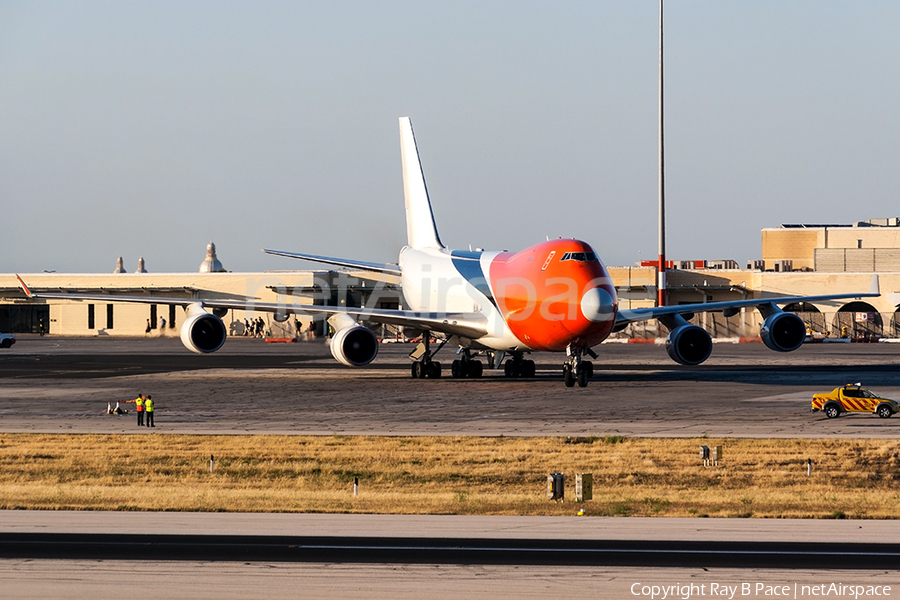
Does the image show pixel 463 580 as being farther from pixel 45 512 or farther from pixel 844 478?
pixel 844 478

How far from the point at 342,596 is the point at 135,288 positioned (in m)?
112

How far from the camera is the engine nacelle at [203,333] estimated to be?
48.6 meters

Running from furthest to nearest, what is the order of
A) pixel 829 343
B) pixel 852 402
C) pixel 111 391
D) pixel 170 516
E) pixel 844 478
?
pixel 829 343, pixel 111 391, pixel 852 402, pixel 844 478, pixel 170 516

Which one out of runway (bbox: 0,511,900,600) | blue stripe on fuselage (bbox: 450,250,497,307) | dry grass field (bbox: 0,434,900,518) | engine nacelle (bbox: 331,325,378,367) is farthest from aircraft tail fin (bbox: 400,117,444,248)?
runway (bbox: 0,511,900,600)

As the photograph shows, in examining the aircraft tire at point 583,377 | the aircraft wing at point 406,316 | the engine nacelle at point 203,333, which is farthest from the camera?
the engine nacelle at point 203,333

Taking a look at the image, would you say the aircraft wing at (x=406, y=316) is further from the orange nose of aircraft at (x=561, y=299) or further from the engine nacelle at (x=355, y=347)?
the orange nose of aircraft at (x=561, y=299)

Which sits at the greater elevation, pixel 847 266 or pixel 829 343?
pixel 847 266

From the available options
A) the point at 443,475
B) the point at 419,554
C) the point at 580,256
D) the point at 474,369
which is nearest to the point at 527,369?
the point at 474,369

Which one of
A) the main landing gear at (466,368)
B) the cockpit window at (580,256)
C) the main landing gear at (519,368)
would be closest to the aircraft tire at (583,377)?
the cockpit window at (580,256)

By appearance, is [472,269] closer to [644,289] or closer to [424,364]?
[424,364]

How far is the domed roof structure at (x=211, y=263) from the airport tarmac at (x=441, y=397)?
95157 millimetres

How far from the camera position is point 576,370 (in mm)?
42469

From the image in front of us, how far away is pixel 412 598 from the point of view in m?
13.7

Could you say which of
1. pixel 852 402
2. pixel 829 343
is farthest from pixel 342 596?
pixel 829 343
